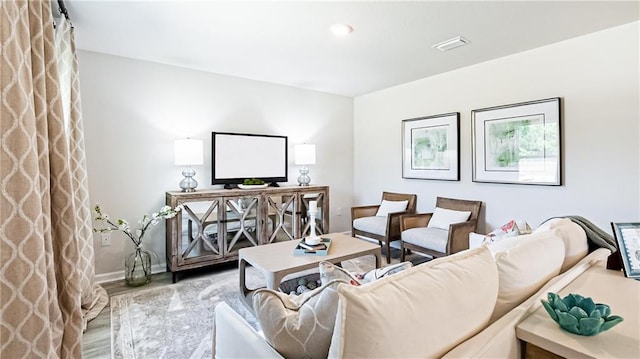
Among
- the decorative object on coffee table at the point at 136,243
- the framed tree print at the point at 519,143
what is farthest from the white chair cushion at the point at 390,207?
the decorative object on coffee table at the point at 136,243

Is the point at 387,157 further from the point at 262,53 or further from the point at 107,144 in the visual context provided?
the point at 107,144

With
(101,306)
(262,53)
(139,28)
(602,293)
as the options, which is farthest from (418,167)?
(101,306)

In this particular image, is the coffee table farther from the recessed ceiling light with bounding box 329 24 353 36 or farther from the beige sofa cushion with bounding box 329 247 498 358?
the recessed ceiling light with bounding box 329 24 353 36

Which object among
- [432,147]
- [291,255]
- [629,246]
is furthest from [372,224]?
[629,246]

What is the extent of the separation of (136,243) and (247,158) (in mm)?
1471

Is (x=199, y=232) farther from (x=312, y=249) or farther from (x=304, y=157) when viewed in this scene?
(x=304, y=157)

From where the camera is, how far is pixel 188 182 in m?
3.31

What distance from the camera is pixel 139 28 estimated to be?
2.51 meters

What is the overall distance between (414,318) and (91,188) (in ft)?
10.9

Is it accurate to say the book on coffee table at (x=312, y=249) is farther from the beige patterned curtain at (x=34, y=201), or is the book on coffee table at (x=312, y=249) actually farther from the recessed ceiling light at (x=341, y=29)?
the recessed ceiling light at (x=341, y=29)

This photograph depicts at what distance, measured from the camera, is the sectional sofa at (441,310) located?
2.43ft

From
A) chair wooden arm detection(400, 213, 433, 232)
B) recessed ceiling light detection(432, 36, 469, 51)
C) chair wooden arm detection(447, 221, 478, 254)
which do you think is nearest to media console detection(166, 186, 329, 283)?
chair wooden arm detection(400, 213, 433, 232)

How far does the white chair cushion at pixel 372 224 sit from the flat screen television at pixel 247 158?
1110 millimetres

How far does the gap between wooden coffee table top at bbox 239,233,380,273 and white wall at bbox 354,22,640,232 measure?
5.41 ft
